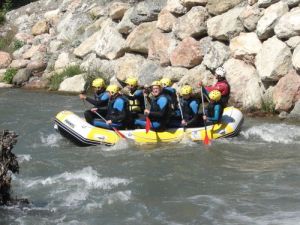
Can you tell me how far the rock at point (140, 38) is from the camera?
60.0ft

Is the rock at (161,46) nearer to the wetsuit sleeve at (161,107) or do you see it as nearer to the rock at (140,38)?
the rock at (140,38)

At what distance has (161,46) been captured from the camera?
17.6 m

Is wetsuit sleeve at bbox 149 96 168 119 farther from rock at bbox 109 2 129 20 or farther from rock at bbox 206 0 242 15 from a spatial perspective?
rock at bbox 109 2 129 20

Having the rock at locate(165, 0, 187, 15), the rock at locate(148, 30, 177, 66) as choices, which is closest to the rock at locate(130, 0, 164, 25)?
the rock at locate(165, 0, 187, 15)

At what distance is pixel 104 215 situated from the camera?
774cm

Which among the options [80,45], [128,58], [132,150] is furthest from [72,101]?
[132,150]

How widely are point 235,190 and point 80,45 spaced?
13.3 meters

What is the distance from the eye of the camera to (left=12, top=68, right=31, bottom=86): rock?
68.0 feet

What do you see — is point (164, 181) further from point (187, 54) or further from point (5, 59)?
point (5, 59)

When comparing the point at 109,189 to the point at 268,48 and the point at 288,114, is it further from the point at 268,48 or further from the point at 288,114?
the point at 268,48

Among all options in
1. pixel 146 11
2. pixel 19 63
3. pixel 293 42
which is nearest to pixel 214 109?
pixel 293 42

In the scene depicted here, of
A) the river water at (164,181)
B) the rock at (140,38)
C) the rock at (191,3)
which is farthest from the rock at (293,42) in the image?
the rock at (140,38)

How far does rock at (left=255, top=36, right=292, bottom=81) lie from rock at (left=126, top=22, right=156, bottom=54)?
4895mm

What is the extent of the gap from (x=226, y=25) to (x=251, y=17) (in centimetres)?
89
